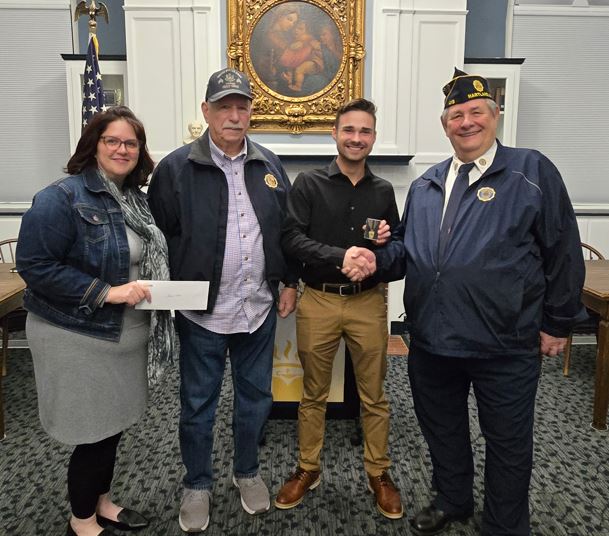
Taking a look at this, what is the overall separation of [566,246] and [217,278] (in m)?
1.20

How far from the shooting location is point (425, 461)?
253 centimetres

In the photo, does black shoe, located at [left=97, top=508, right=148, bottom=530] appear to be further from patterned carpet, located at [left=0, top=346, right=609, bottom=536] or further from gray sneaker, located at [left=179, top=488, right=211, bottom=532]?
gray sneaker, located at [left=179, top=488, right=211, bottom=532]

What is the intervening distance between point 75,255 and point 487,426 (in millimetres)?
1490

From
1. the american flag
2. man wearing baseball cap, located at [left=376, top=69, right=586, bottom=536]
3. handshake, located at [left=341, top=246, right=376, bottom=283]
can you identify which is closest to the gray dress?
handshake, located at [left=341, top=246, right=376, bottom=283]

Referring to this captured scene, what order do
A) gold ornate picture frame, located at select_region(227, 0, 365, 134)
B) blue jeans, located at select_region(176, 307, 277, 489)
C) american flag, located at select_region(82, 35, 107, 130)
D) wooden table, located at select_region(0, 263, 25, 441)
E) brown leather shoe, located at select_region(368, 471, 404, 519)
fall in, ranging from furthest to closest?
gold ornate picture frame, located at select_region(227, 0, 365, 134) < american flag, located at select_region(82, 35, 107, 130) < wooden table, located at select_region(0, 263, 25, 441) < brown leather shoe, located at select_region(368, 471, 404, 519) < blue jeans, located at select_region(176, 307, 277, 489)

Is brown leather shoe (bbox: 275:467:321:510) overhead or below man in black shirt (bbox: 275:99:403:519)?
below

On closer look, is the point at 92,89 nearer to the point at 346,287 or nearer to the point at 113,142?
the point at 113,142

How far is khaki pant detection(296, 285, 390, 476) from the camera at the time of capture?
204 centimetres

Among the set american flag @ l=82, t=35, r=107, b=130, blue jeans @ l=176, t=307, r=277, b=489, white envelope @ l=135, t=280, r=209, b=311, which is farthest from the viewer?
american flag @ l=82, t=35, r=107, b=130

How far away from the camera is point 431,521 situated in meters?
1.96

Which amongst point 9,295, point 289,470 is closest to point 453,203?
point 289,470

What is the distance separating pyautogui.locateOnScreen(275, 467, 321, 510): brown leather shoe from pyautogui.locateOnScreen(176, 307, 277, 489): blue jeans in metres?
0.15

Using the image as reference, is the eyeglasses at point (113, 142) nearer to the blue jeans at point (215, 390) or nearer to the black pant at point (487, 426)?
the blue jeans at point (215, 390)

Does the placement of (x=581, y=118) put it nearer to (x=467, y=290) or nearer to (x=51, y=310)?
(x=467, y=290)
